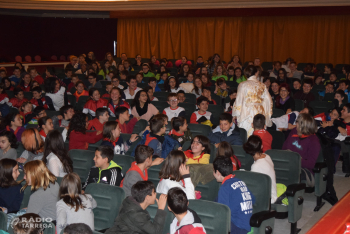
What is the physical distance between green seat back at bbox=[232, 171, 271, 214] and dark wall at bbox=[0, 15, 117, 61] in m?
15.2

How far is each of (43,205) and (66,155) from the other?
104 cm

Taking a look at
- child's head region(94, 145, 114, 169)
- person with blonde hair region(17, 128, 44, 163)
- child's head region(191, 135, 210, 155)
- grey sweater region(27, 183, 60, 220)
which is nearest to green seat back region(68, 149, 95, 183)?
person with blonde hair region(17, 128, 44, 163)

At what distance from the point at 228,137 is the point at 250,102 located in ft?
2.75

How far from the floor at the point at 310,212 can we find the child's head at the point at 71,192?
7.33ft

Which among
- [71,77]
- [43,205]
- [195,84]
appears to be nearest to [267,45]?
[195,84]

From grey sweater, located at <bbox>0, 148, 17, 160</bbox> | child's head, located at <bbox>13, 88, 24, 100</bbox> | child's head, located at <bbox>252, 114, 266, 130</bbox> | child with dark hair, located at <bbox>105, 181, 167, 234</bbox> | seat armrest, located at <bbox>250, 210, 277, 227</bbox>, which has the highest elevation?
child's head, located at <bbox>13, 88, 24, 100</bbox>

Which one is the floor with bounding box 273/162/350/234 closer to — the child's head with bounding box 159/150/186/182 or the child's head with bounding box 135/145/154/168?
the child's head with bounding box 159/150/186/182

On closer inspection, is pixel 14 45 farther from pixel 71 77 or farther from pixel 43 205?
pixel 43 205

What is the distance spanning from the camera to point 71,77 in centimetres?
1022

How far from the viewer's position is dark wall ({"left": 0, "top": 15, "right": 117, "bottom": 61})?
53.7 ft

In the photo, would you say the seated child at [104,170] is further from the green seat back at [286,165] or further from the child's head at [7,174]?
the green seat back at [286,165]

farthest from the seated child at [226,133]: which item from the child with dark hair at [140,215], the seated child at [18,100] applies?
the seated child at [18,100]

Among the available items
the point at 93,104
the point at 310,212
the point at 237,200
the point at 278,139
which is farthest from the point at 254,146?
the point at 93,104

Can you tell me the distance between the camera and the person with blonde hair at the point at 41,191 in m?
3.20
